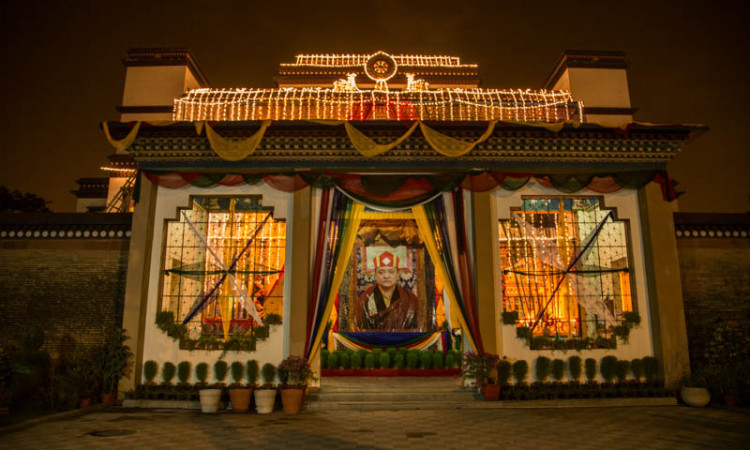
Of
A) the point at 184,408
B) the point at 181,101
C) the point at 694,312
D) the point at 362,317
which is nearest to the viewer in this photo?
the point at 184,408

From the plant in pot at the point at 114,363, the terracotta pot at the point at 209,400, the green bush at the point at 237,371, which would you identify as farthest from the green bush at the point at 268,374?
the plant in pot at the point at 114,363

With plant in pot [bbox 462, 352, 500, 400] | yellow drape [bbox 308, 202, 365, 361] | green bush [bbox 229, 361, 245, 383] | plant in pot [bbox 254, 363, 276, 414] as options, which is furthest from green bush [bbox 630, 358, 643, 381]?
green bush [bbox 229, 361, 245, 383]

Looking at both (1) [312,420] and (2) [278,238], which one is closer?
(1) [312,420]

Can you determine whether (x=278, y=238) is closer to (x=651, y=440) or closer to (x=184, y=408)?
(x=184, y=408)

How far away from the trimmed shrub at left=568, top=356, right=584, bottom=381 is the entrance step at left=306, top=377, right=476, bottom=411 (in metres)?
2.18

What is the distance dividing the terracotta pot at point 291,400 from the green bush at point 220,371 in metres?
1.66

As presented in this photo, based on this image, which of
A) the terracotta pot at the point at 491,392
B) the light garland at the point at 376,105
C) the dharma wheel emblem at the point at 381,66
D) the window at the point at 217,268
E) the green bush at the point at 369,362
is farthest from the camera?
the green bush at the point at 369,362

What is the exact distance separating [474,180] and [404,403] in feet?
16.4

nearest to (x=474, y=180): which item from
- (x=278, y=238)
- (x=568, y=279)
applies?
(x=568, y=279)

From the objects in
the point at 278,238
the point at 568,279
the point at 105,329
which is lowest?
the point at 105,329

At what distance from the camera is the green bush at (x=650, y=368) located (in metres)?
11.0

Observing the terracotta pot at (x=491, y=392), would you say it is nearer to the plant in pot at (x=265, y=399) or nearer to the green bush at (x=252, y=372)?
the plant in pot at (x=265, y=399)

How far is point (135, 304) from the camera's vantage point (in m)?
11.0

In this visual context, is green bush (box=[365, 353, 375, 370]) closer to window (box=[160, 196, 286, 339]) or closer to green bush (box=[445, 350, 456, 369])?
green bush (box=[445, 350, 456, 369])
